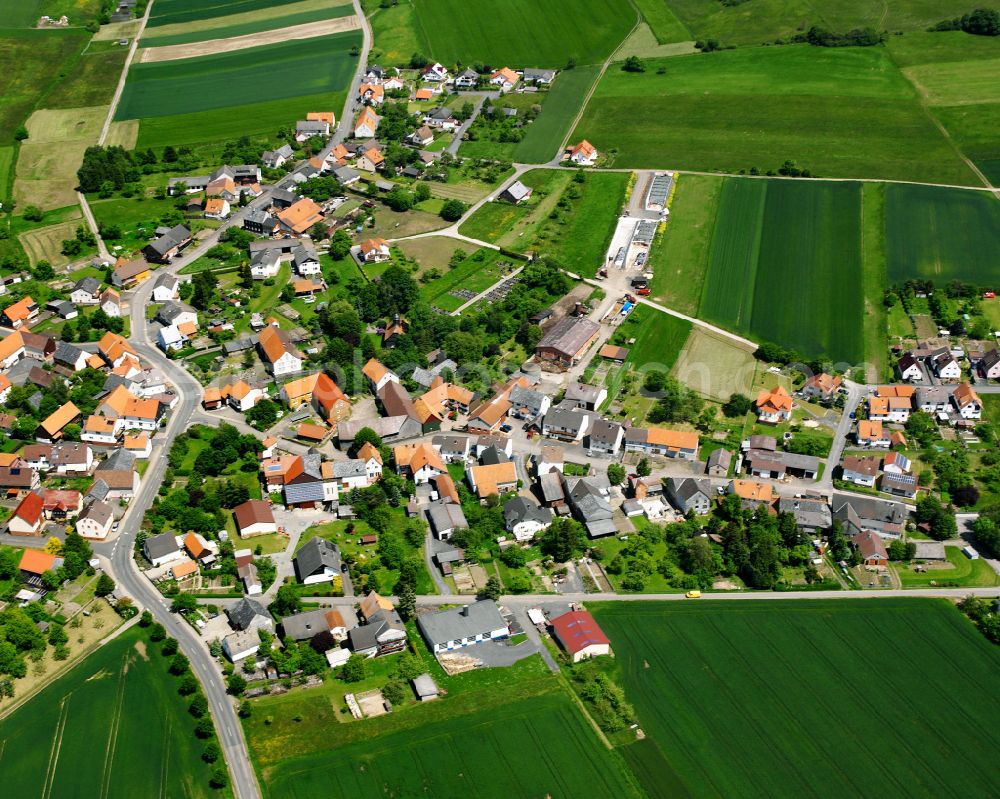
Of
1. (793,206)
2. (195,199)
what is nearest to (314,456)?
(195,199)

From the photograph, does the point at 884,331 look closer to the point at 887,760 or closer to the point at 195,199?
the point at 887,760

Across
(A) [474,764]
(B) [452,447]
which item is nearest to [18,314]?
(B) [452,447]

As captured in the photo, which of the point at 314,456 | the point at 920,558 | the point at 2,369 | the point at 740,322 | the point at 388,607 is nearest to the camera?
the point at 388,607

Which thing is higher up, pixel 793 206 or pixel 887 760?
pixel 793 206

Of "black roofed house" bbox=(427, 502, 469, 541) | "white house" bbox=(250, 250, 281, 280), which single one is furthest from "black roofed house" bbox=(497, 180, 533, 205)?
"black roofed house" bbox=(427, 502, 469, 541)

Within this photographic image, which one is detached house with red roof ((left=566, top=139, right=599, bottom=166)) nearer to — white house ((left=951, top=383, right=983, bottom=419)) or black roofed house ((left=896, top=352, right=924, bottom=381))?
black roofed house ((left=896, top=352, right=924, bottom=381))

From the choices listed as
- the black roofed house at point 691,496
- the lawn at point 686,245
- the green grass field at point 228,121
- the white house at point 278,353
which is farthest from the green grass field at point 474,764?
the green grass field at point 228,121

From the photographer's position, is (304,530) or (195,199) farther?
(195,199)

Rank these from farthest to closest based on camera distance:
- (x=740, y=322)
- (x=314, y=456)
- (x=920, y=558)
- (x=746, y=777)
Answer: (x=740, y=322), (x=314, y=456), (x=920, y=558), (x=746, y=777)

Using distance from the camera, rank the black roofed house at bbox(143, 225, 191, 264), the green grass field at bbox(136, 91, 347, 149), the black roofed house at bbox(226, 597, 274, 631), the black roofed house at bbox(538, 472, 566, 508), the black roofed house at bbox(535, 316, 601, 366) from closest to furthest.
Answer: the black roofed house at bbox(226, 597, 274, 631)
the black roofed house at bbox(538, 472, 566, 508)
the black roofed house at bbox(535, 316, 601, 366)
the black roofed house at bbox(143, 225, 191, 264)
the green grass field at bbox(136, 91, 347, 149)
